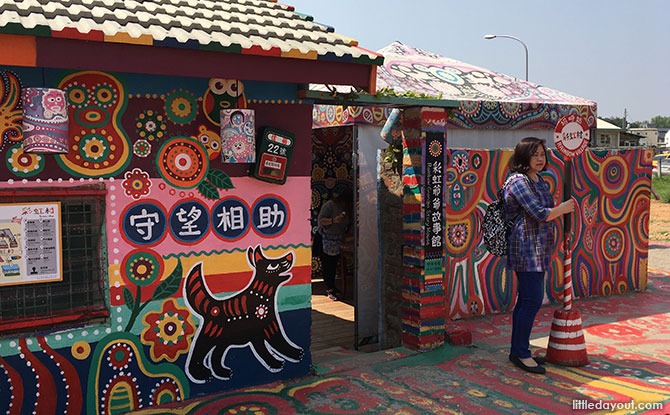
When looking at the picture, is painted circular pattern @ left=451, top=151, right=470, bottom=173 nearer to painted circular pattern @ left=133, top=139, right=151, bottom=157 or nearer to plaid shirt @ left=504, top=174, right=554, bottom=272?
plaid shirt @ left=504, top=174, right=554, bottom=272

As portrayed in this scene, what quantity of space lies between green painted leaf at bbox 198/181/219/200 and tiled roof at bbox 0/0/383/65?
3.66ft

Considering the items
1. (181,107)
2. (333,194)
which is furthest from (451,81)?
(181,107)

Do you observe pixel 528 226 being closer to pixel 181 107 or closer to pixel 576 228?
pixel 181 107

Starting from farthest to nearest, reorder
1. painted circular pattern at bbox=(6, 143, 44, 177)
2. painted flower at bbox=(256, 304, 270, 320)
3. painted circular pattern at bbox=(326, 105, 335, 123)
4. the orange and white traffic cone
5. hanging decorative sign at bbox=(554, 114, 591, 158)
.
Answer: painted circular pattern at bbox=(326, 105, 335, 123) → hanging decorative sign at bbox=(554, 114, 591, 158) → the orange and white traffic cone → painted flower at bbox=(256, 304, 270, 320) → painted circular pattern at bbox=(6, 143, 44, 177)

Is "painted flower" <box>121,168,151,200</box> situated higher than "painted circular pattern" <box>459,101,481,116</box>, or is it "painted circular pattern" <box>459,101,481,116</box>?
"painted circular pattern" <box>459,101,481,116</box>

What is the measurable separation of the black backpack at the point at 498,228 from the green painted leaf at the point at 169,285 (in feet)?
8.80

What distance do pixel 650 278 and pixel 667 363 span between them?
15.4 ft

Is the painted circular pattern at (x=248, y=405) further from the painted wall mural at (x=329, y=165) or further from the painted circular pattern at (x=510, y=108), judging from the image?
the painted circular pattern at (x=510, y=108)

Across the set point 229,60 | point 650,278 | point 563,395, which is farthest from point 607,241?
point 229,60

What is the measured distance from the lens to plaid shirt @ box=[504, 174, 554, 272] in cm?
550

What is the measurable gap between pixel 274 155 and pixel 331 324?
342 centimetres

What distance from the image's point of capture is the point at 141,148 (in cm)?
468

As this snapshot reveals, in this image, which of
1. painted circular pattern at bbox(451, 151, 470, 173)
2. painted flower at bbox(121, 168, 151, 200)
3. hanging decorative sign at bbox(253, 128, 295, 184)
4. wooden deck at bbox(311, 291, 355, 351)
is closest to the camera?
painted flower at bbox(121, 168, 151, 200)

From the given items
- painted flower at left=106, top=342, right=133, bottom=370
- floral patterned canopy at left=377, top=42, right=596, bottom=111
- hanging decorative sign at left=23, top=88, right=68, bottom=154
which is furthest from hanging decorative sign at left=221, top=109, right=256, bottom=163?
floral patterned canopy at left=377, top=42, right=596, bottom=111
